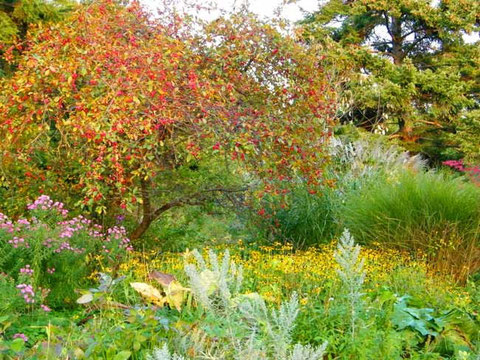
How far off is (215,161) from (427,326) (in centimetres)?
359

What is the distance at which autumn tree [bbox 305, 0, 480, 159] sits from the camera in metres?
15.9

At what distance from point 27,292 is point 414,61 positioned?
17.0 metres

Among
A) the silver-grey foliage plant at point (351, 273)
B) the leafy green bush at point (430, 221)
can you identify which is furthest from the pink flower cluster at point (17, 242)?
the leafy green bush at point (430, 221)

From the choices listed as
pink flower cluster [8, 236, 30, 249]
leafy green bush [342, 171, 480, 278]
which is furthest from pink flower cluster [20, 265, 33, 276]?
leafy green bush [342, 171, 480, 278]

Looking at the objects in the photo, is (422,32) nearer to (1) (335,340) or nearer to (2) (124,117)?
(2) (124,117)

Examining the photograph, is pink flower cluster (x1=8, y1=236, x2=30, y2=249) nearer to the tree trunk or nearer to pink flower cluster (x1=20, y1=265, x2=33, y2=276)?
pink flower cluster (x1=20, y1=265, x2=33, y2=276)

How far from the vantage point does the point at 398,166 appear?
787cm

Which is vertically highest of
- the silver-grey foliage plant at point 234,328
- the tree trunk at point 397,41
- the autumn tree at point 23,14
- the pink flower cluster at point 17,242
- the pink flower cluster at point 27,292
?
the tree trunk at point 397,41

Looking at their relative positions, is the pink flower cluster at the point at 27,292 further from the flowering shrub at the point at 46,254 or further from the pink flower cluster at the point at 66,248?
the pink flower cluster at the point at 66,248

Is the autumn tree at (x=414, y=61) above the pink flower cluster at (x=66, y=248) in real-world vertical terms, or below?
above

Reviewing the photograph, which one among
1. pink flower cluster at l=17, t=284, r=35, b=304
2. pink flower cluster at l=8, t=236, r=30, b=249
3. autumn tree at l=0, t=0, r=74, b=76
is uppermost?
autumn tree at l=0, t=0, r=74, b=76

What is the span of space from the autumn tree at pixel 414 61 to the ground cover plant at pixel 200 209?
8862mm

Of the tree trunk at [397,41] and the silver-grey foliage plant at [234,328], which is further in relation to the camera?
the tree trunk at [397,41]

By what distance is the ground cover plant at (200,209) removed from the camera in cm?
272
